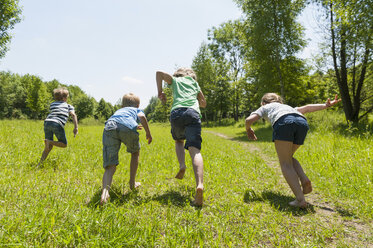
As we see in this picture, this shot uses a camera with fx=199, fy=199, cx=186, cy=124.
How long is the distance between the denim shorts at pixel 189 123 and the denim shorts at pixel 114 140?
2.28 feet

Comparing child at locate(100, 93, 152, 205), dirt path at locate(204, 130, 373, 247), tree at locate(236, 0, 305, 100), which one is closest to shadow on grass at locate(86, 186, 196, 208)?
child at locate(100, 93, 152, 205)

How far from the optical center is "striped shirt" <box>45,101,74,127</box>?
4332 mm

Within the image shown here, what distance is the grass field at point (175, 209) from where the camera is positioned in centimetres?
186

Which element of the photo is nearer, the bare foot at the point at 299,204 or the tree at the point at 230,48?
the bare foot at the point at 299,204

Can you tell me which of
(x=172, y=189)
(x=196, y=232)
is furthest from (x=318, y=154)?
(x=196, y=232)

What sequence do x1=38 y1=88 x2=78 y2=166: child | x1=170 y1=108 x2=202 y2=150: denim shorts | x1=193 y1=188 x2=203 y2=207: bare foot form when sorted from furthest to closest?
x1=38 y1=88 x2=78 y2=166: child → x1=170 y1=108 x2=202 y2=150: denim shorts → x1=193 y1=188 x2=203 y2=207: bare foot

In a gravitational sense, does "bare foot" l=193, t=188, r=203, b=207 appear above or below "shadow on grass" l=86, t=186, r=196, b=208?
above

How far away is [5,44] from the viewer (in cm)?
1773

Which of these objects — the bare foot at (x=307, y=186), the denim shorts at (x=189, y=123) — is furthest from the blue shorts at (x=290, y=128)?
the denim shorts at (x=189, y=123)

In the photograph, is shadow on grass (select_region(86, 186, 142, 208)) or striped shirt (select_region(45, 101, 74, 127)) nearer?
shadow on grass (select_region(86, 186, 142, 208))

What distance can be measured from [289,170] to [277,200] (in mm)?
602

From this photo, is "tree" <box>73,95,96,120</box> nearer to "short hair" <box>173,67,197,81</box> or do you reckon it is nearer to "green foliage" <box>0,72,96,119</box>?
"green foliage" <box>0,72,96,119</box>

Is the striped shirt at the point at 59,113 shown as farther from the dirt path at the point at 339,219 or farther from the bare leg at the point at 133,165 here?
the dirt path at the point at 339,219

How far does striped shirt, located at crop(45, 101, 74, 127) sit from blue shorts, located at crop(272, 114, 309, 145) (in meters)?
4.34
